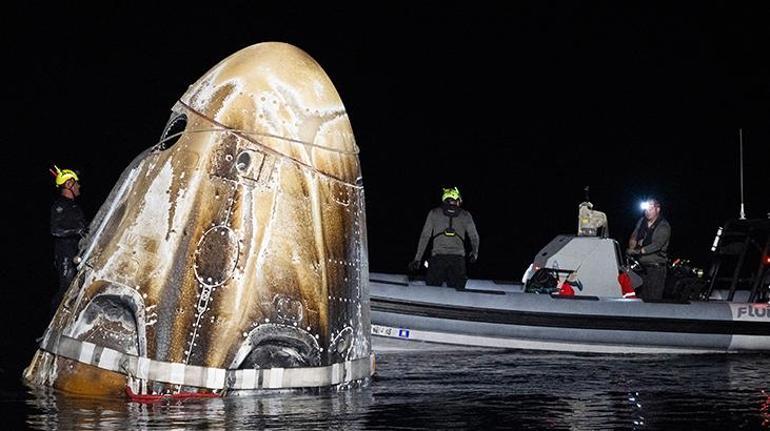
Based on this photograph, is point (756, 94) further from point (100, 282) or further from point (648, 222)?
point (100, 282)

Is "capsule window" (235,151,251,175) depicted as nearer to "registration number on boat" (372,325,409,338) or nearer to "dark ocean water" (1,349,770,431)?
"dark ocean water" (1,349,770,431)

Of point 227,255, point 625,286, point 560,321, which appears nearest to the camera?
point 227,255

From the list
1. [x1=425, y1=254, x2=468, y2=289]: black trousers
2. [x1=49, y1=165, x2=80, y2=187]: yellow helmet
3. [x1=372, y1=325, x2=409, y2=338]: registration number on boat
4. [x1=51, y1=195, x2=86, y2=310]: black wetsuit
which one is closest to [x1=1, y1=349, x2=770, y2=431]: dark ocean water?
[x1=372, y1=325, x2=409, y2=338]: registration number on boat

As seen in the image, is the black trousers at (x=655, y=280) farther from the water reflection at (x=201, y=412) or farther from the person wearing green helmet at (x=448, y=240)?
the water reflection at (x=201, y=412)

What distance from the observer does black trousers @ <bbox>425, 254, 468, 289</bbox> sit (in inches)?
611

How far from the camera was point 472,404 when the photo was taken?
9.88 m

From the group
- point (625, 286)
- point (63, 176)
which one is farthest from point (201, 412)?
point (625, 286)

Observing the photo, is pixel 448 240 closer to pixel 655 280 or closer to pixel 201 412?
pixel 655 280

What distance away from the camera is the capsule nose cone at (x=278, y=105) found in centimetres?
896

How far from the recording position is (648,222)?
15898 millimetres

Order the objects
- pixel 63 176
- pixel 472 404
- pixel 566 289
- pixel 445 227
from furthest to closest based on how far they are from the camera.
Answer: pixel 566 289, pixel 445 227, pixel 63 176, pixel 472 404

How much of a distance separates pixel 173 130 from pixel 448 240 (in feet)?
21.2

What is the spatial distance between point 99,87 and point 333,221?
9141 cm

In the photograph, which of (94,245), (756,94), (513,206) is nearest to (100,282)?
(94,245)
